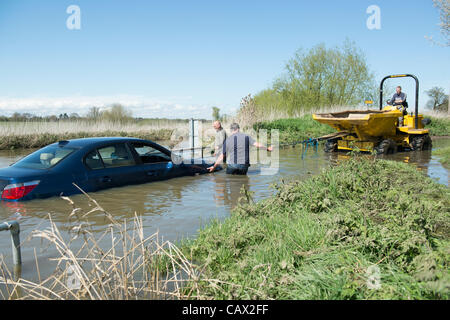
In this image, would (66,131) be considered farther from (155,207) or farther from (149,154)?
(155,207)

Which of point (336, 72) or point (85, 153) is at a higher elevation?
point (336, 72)

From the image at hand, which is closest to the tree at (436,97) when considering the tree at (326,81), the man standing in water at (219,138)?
the tree at (326,81)

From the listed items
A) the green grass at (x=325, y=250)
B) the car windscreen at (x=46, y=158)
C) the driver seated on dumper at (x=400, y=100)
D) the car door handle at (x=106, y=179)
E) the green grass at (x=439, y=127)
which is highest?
the driver seated on dumper at (x=400, y=100)

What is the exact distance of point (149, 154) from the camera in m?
8.76

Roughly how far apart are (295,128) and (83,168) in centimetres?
1765

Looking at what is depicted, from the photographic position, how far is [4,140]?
63.0 ft

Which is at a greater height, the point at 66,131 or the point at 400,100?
the point at 400,100

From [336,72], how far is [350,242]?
3294cm

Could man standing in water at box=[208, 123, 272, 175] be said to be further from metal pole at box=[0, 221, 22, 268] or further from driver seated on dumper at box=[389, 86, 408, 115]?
driver seated on dumper at box=[389, 86, 408, 115]

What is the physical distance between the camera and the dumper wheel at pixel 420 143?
15.4 metres

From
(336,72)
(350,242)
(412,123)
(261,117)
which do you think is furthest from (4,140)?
(336,72)

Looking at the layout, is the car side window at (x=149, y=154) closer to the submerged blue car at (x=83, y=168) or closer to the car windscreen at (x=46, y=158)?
the submerged blue car at (x=83, y=168)

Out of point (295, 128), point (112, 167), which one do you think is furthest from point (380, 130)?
point (112, 167)
